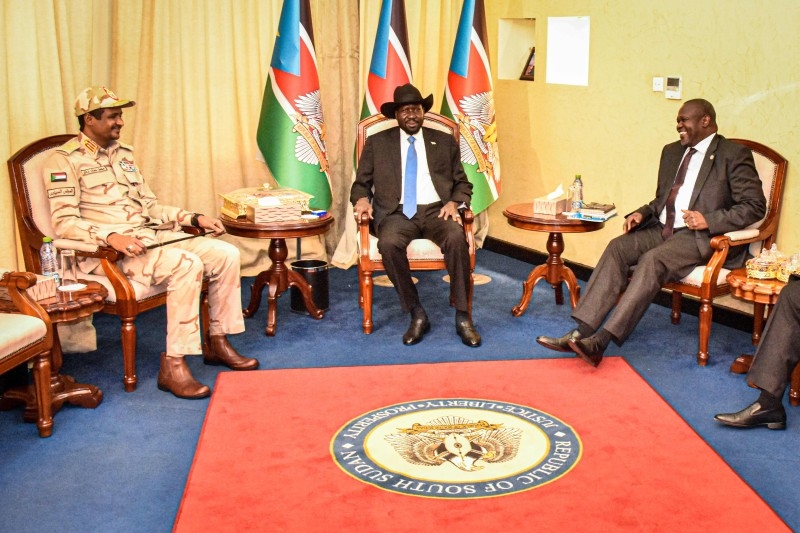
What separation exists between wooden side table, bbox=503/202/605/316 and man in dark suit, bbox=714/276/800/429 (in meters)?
1.60

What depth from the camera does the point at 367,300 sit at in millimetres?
5262

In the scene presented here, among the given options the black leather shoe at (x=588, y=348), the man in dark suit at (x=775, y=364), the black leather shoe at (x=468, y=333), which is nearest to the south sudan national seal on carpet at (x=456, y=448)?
the black leather shoe at (x=588, y=348)

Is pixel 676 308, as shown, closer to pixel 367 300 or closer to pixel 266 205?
pixel 367 300

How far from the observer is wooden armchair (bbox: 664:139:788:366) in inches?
184

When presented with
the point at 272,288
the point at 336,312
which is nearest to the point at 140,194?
the point at 272,288

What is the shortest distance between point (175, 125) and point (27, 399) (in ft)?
9.16

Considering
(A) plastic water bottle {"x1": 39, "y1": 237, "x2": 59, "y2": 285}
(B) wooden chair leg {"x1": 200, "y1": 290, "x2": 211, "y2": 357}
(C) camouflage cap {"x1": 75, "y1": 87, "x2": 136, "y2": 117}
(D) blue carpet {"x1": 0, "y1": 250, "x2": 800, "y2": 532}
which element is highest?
(C) camouflage cap {"x1": 75, "y1": 87, "x2": 136, "y2": 117}

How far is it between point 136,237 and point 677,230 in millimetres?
2887

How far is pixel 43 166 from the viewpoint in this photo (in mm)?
4488

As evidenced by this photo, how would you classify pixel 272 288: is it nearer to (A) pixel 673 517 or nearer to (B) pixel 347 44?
(B) pixel 347 44

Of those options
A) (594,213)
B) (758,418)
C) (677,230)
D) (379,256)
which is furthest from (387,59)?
(758,418)

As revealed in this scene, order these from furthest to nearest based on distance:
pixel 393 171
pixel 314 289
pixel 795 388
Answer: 1. pixel 314 289
2. pixel 393 171
3. pixel 795 388

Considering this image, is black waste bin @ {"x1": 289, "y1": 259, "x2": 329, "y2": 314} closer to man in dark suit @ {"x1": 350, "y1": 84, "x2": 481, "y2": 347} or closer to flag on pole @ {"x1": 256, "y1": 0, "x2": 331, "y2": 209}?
man in dark suit @ {"x1": 350, "y1": 84, "x2": 481, "y2": 347}

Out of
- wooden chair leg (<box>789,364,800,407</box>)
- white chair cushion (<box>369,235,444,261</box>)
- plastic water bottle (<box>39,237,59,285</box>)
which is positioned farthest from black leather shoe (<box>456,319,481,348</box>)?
plastic water bottle (<box>39,237,59,285</box>)
